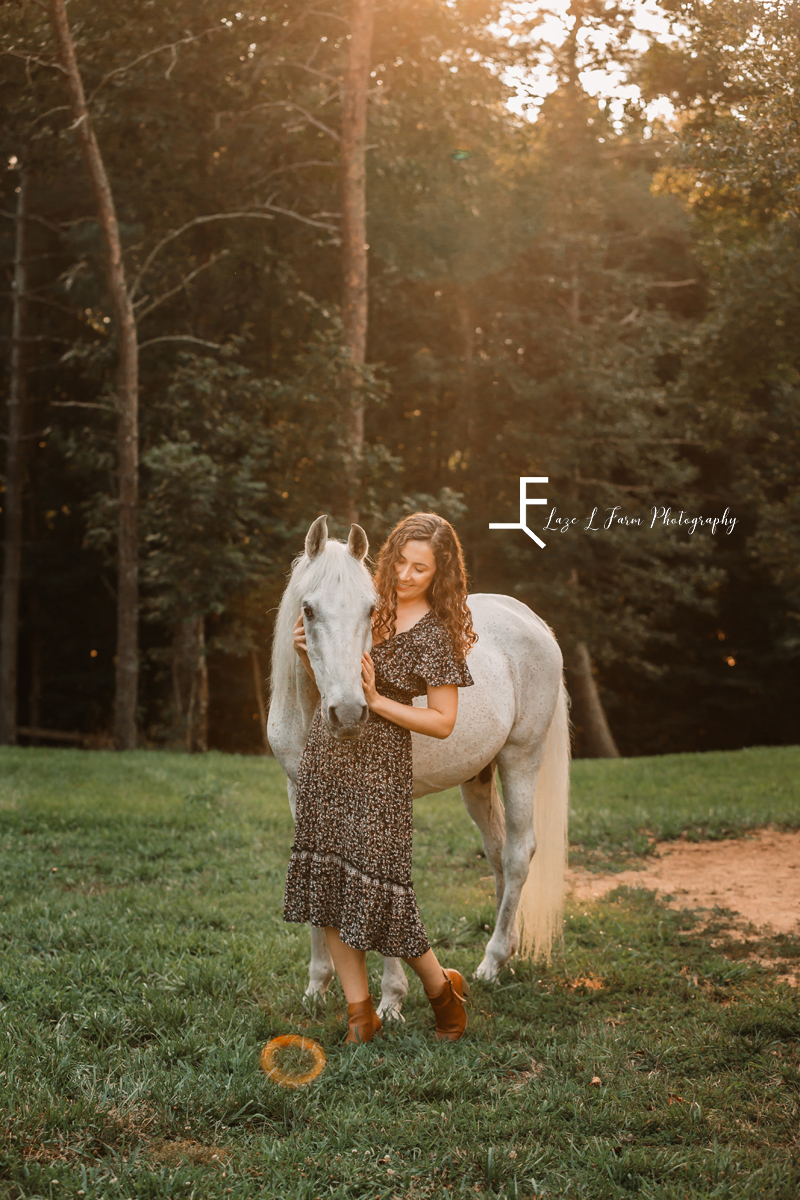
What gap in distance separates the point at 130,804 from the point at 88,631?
1430cm

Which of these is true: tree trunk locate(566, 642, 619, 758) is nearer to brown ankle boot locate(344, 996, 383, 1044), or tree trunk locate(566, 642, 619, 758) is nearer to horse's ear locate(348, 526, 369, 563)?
brown ankle boot locate(344, 996, 383, 1044)

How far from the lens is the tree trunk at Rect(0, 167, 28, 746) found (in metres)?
18.8

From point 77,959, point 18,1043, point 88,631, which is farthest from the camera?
point 88,631

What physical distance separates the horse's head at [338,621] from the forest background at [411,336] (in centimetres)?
490

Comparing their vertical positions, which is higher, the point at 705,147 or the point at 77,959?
the point at 705,147

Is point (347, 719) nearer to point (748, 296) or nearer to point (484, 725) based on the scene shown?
point (484, 725)

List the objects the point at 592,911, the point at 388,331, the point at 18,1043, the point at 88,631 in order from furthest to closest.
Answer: the point at 88,631
the point at 388,331
the point at 592,911
the point at 18,1043

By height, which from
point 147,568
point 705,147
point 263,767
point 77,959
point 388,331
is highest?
point 388,331

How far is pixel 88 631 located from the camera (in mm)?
21734

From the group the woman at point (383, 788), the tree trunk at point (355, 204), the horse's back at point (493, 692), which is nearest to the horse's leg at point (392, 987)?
the woman at point (383, 788)

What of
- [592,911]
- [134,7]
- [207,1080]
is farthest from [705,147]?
[134,7]

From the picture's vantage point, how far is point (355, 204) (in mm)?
14055

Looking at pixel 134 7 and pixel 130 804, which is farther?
pixel 134 7

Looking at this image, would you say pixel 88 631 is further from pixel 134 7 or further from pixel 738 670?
pixel 738 670
